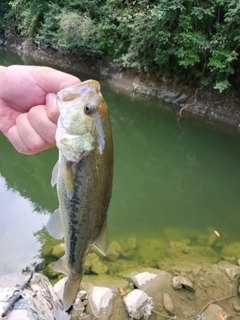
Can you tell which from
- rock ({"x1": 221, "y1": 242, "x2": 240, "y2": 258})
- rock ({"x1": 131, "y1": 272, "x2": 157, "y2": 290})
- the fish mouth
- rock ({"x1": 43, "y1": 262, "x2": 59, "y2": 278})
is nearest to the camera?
the fish mouth

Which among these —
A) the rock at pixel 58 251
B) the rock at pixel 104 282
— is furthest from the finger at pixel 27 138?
the rock at pixel 58 251

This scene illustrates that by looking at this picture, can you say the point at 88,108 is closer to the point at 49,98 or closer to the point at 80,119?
the point at 80,119

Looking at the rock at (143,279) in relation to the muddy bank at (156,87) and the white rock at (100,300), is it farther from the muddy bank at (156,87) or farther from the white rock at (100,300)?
the muddy bank at (156,87)

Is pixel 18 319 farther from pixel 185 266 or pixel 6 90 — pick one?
pixel 185 266

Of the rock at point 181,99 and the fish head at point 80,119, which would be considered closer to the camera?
the fish head at point 80,119

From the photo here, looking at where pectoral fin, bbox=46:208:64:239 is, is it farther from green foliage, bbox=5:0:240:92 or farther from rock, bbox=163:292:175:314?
green foliage, bbox=5:0:240:92

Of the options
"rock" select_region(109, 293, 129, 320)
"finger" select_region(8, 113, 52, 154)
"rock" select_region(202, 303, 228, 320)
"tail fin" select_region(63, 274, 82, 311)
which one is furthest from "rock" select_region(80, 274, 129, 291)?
"finger" select_region(8, 113, 52, 154)
